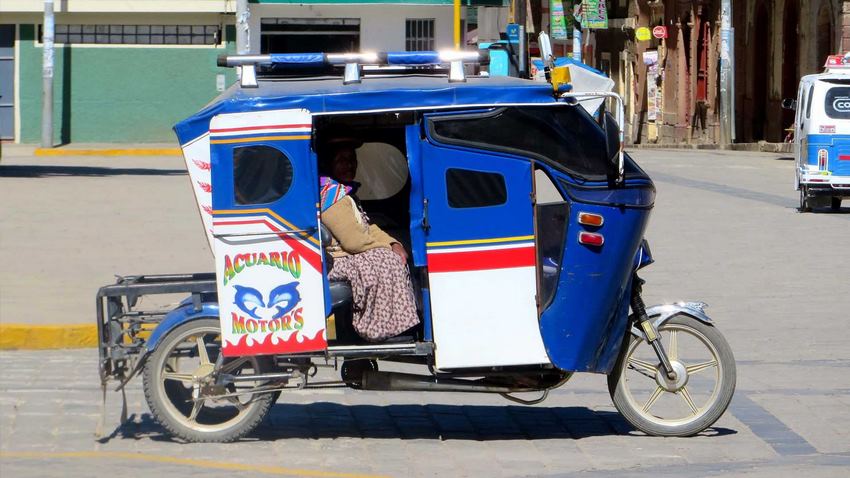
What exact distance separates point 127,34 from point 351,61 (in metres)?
32.6

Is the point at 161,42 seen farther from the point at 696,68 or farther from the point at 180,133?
the point at 180,133

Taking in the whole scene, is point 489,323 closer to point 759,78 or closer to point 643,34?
point 759,78

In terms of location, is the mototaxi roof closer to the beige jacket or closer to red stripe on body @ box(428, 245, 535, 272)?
the beige jacket

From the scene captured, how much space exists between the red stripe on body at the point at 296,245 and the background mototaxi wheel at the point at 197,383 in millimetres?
539

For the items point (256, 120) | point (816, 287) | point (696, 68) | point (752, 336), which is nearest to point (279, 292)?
point (256, 120)

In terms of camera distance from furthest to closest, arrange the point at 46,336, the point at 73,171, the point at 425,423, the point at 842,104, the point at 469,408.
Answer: the point at 73,171
the point at 842,104
the point at 46,336
the point at 469,408
the point at 425,423

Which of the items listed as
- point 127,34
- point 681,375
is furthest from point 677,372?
point 127,34

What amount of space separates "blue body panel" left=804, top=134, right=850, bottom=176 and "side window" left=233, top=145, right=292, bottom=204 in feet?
52.3

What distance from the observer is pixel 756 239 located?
682 inches

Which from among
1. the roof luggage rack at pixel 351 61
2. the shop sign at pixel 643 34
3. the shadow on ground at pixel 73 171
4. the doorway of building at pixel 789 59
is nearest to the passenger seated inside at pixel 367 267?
the roof luggage rack at pixel 351 61

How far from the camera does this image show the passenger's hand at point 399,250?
7344 mm

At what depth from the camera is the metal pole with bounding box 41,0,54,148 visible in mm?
36250

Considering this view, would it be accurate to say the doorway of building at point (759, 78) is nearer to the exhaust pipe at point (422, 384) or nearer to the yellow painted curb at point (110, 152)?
the yellow painted curb at point (110, 152)

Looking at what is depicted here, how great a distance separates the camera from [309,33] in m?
41.3
